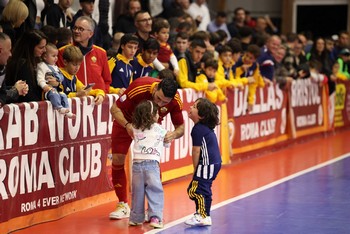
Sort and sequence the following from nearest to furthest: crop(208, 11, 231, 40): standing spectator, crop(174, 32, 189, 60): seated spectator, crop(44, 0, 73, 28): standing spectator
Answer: crop(44, 0, 73, 28): standing spectator
crop(174, 32, 189, 60): seated spectator
crop(208, 11, 231, 40): standing spectator

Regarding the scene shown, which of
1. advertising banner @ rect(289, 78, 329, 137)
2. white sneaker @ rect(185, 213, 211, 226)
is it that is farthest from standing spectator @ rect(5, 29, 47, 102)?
advertising banner @ rect(289, 78, 329, 137)

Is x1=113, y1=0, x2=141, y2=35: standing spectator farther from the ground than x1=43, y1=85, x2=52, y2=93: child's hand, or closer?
farther from the ground

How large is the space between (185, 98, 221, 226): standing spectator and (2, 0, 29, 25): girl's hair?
296cm

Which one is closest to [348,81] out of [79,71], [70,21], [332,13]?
[332,13]

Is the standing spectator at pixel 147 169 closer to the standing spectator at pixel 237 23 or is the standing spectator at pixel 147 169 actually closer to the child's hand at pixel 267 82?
the child's hand at pixel 267 82

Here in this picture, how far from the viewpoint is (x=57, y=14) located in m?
14.8

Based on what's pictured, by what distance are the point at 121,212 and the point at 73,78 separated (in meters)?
2.00

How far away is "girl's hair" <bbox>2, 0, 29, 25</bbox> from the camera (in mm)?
12805

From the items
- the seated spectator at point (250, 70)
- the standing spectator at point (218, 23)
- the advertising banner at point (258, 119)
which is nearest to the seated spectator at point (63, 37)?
the advertising banner at point (258, 119)

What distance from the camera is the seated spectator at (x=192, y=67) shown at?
15461 millimetres

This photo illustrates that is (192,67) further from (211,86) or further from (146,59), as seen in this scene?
(146,59)

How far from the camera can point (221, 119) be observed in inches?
655

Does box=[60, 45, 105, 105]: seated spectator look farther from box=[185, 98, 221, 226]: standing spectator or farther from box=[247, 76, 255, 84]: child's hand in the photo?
box=[247, 76, 255, 84]: child's hand

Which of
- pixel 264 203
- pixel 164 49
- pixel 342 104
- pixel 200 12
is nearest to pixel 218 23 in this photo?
pixel 200 12
